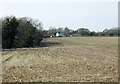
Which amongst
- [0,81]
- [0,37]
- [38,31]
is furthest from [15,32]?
[0,81]

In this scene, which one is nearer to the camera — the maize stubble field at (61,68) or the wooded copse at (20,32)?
the maize stubble field at (61,68)

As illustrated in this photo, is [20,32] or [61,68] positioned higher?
[20,32]

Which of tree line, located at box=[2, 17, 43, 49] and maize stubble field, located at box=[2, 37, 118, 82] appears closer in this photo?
maize stubble field, located at box=[2, 37, 118, 82]

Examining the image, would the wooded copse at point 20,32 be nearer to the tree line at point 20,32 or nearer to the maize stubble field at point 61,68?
the tree line at point 20,32

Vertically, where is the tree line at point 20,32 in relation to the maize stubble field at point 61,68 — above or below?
above

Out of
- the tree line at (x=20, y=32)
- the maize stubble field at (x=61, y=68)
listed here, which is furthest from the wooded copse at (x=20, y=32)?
the maize stubble field at (x=61, y=68)

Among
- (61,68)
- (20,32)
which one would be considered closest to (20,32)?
(20,32)

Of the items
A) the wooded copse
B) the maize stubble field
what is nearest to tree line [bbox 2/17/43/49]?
the wooded copse

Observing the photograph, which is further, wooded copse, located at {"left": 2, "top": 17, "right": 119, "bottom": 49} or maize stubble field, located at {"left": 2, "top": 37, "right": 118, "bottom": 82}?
wooded copse, located at {"left": 2, "top": 17, "right": 119, "bottom": 49}

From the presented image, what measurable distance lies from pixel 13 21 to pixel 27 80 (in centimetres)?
3060

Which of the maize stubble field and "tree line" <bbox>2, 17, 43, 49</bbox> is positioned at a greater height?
"tree line" <bbox>2, 17, 43, 49</bbox>

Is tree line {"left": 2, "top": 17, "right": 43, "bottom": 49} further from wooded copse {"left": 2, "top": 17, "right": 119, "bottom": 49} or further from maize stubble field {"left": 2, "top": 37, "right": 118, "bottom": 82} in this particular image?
maize stubble field {"left": 2, "top": 37, "right": 118, "bottom": 82}

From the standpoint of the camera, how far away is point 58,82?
25.1 ft

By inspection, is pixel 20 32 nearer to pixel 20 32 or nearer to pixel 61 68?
pixel 20 32
